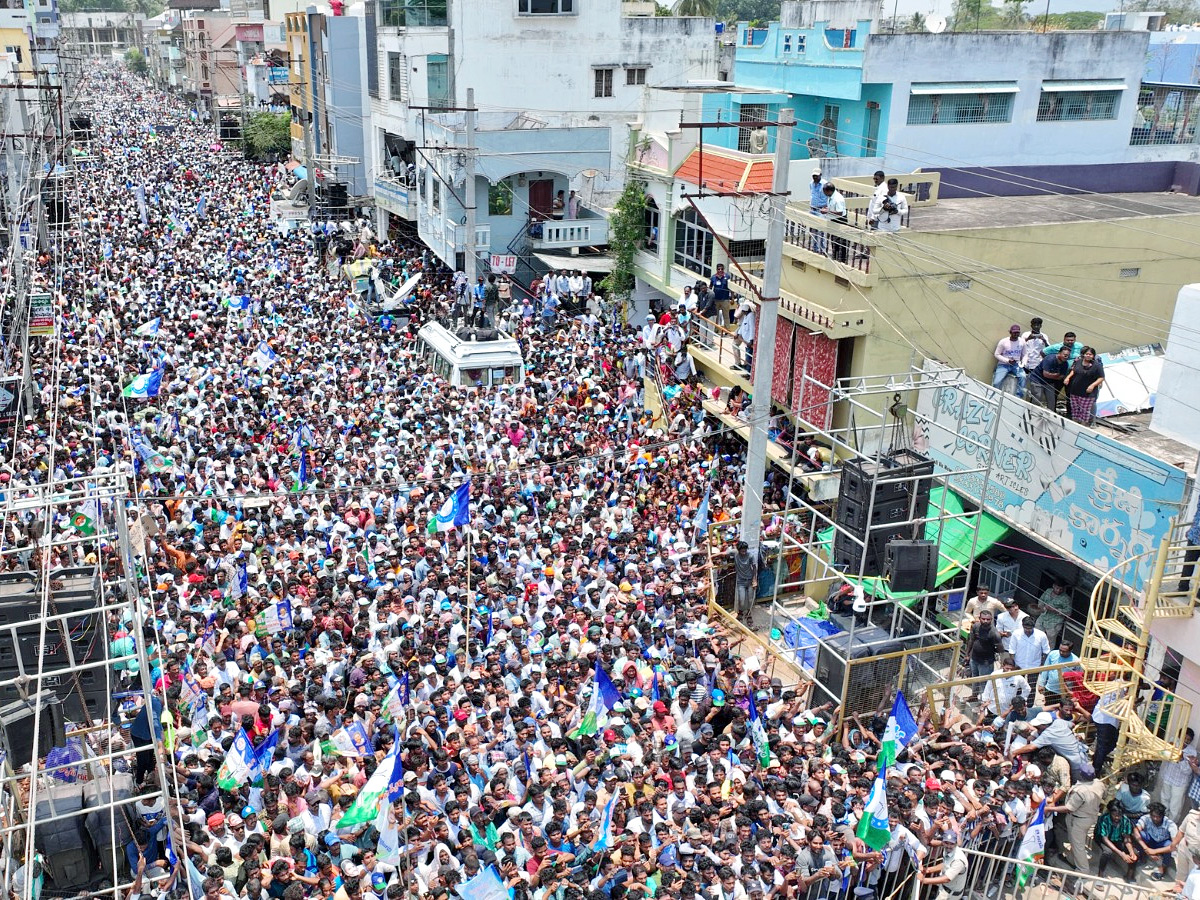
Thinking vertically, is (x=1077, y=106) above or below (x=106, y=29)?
above

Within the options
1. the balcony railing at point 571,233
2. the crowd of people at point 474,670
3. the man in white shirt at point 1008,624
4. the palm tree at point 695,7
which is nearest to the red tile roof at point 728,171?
the crowd of people at point 474,670

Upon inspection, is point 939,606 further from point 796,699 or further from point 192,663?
point 192,663

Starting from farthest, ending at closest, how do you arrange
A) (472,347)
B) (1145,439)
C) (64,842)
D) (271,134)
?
(271,134) → (472,347) → (1145,439) → (64,842)

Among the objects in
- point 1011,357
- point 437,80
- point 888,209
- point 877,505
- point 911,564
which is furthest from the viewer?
point 437,80

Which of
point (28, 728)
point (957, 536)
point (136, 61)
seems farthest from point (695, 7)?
point (136, 61)

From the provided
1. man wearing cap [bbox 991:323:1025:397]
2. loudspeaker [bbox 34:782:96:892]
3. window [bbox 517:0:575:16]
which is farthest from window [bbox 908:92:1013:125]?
loudspeaker [bbox 34:782:96:892]

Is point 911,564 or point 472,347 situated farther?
point 472,347

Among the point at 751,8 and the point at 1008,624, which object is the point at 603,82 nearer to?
the point at 1008,624
